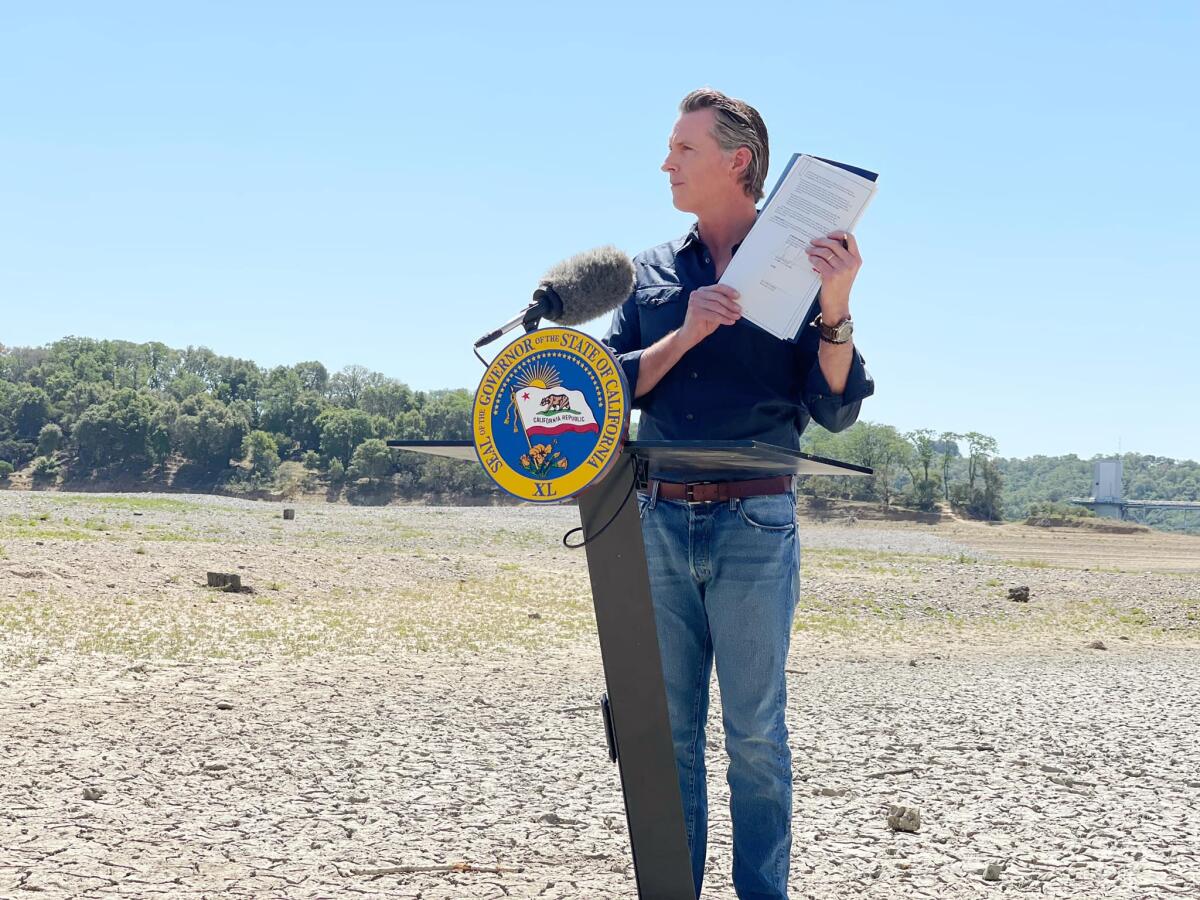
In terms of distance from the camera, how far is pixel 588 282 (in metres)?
2.63

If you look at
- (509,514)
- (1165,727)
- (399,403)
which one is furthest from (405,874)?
(399,403)

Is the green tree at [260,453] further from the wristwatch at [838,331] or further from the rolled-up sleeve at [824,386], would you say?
the wristwatch at [838,331]

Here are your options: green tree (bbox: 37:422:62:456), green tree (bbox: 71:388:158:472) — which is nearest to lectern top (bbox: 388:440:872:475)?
green tree (bbox: 71:388:158:472)

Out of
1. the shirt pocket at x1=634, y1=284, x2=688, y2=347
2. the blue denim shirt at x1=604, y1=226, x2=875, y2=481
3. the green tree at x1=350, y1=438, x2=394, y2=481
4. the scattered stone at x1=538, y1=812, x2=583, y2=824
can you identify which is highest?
the shirt pocket at x1=634, y1=284, x2=688, y2=347

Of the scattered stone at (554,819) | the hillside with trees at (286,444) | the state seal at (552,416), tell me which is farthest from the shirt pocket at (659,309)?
the hillside with trees at (286,444)

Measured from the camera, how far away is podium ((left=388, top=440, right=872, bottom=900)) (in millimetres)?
2408

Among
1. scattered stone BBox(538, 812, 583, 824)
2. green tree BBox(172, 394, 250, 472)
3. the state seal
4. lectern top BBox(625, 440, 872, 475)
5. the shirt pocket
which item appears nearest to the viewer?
lectern top BBox(625, 440, 872, 475)

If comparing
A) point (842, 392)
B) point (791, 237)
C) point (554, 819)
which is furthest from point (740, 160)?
point (554, 819)

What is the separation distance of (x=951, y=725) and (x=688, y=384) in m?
5.79

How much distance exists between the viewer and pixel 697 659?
2881 mm

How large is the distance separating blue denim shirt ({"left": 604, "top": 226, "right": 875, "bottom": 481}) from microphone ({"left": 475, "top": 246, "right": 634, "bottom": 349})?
0.15 m

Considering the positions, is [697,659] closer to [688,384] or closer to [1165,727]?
[688,384]

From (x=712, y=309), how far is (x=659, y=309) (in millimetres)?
464

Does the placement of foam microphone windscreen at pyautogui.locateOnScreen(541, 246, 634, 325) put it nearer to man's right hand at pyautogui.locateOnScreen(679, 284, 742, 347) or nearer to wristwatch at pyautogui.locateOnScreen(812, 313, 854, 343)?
man's right hand at pyautogui.locateOnScreen(679, 284, 742, 347)
